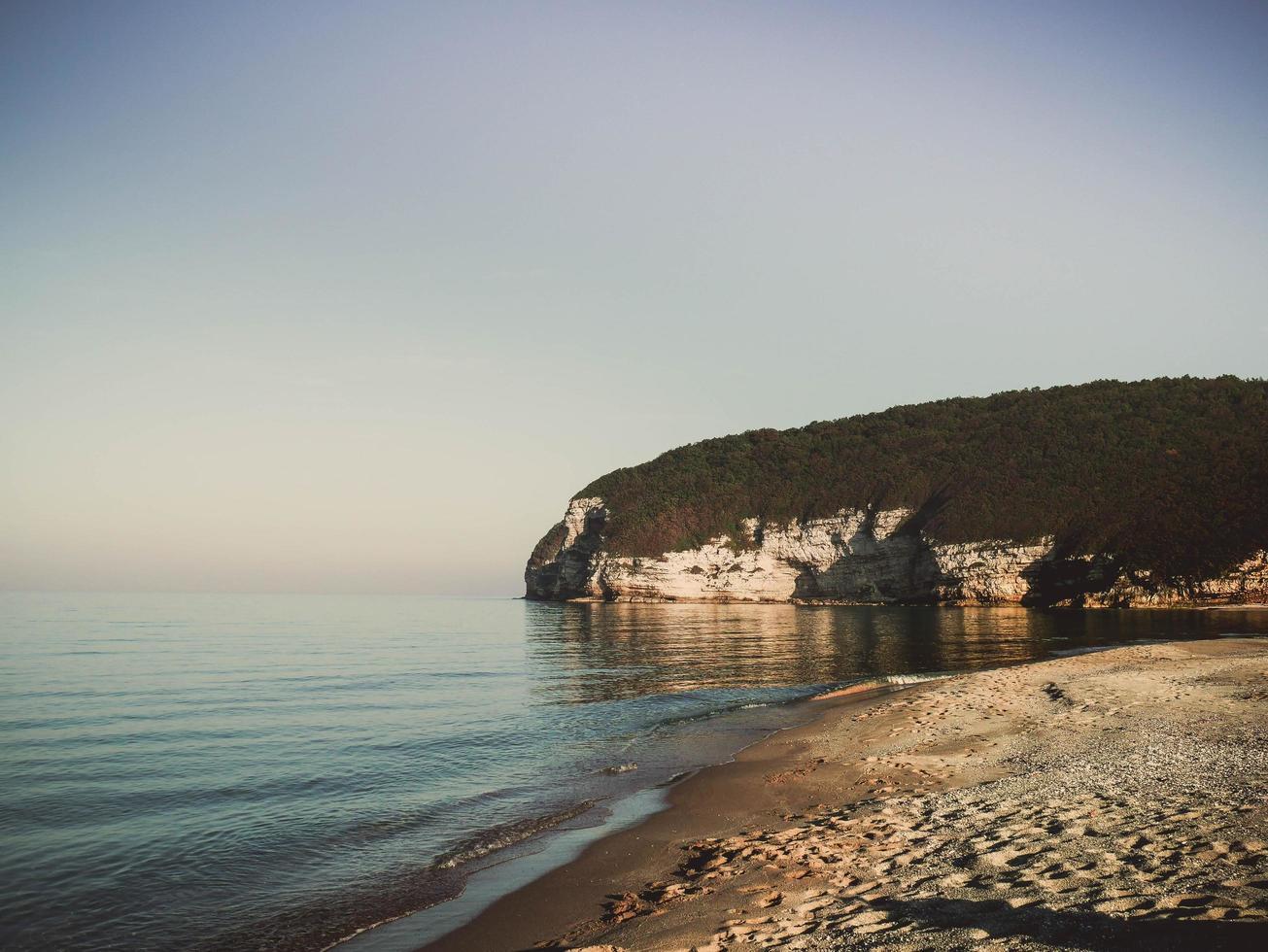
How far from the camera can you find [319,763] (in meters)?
16.9

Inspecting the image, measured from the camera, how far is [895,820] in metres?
9.95

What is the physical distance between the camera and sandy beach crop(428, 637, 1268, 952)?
610cm

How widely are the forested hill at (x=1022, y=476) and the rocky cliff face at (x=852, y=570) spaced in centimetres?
223

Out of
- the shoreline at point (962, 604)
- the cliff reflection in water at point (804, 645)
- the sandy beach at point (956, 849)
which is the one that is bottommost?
the shoreline at point (962, 604)

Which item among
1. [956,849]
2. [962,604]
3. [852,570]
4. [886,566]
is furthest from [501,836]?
[852,570]

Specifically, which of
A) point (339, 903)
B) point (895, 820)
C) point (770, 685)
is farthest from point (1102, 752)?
point (770, 685)

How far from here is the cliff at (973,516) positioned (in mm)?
73750

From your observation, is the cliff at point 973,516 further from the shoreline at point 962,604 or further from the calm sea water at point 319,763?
the calm sea water at point 319,763

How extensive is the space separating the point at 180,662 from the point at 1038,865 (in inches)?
1599

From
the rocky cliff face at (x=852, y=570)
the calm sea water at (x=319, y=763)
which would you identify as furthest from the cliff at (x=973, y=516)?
the calm sea water at (x=319, y=763)

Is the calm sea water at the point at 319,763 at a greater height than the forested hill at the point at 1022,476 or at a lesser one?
lesser

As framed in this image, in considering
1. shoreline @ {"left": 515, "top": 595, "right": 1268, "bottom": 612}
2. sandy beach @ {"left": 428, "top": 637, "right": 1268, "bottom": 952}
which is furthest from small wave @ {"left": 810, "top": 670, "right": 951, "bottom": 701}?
shoreline @ {"left": 515, "top": 595, "right": 1268, "bottom": 612}

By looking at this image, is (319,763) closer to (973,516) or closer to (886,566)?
(973,516)

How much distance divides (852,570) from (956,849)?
352 ft
